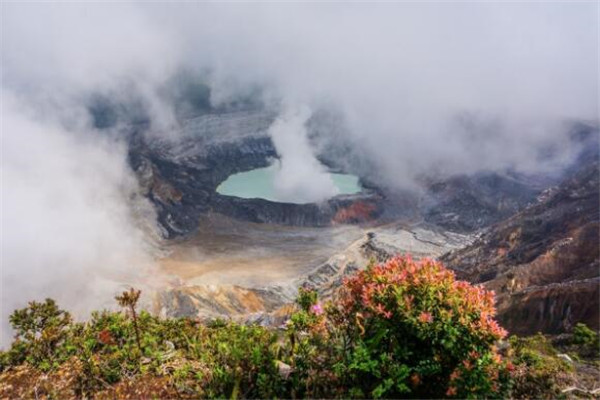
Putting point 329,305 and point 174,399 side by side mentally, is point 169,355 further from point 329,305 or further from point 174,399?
point 329,305

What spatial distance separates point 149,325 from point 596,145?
11280cm

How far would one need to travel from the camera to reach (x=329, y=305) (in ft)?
31.1

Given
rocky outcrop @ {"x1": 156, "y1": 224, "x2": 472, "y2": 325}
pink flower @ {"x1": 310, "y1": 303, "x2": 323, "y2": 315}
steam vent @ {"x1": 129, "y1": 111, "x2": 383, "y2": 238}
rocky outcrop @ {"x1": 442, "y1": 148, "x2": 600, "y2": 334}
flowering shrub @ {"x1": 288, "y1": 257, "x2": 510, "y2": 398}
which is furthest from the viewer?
steam vent @ {"x1": 129, "y1": 111, "x2": 383, "y2": 238}

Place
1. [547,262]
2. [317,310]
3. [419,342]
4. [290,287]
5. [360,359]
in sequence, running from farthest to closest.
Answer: [290,287] < [547,262] < [317,310] < [419,342] < [360,359]

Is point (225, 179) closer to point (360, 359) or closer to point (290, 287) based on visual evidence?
point (290, 287)

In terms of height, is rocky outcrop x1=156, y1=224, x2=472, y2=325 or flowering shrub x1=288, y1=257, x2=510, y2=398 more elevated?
rocky outcrop x1=156, y1=224, x2=472, y2=325

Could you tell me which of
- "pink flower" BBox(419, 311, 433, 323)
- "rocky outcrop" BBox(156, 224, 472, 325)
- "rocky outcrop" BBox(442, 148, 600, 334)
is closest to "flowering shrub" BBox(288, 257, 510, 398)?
"pink flower" BBox(419, 311, 433, 323)

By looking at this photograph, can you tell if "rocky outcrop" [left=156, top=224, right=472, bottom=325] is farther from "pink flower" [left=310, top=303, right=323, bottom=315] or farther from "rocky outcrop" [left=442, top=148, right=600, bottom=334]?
"pink flower" [left=310, top=303, right=323, bottom=315]

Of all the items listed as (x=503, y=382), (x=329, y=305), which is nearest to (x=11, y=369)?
(x=329, y=305)

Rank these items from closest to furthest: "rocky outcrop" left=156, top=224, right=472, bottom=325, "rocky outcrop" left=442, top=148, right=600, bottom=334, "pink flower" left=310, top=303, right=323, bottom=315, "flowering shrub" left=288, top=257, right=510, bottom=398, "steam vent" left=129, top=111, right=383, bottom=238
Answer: "flowering shrub" left=288, top=257, right=510, bottom=398
"pink flower" left=310, top=303, right=323, bottom=315
"rocky outcrop" left=442, top=148, right=600, bottom=334
"rocky outcrop" left=156, top=224, right=472, bottom=325
"steam vent" left=129, top=111, right=383, bottom=238

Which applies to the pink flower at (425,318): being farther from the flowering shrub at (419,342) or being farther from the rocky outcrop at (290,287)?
the rocky outcrop at (290,287)

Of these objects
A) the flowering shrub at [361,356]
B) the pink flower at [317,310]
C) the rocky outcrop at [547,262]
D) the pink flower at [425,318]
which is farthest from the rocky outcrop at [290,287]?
the pink flower at [425,318]

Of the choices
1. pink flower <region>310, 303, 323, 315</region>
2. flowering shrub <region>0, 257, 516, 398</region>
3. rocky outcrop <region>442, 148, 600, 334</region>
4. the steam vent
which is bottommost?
flowering shrub <region>0, 257, 516, 398</region>

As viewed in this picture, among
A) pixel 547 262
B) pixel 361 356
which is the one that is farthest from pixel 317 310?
pixel 547 262
